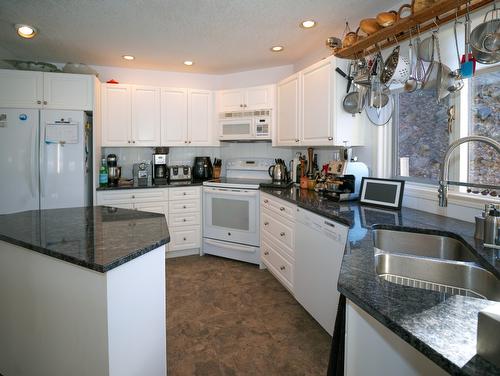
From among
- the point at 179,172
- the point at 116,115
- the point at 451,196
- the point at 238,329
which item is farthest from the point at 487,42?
the point at 116,115

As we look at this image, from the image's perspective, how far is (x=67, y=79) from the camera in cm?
334

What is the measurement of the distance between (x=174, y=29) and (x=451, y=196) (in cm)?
263

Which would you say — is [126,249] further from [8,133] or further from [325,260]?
[8,133]

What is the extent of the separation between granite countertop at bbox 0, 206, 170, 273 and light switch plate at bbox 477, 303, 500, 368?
115cm

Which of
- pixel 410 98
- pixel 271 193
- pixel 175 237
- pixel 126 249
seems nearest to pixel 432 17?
pixel 410 98

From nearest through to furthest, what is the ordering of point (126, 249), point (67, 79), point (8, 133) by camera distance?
point (126, 249)
point (8, 133)
point (67, 79)

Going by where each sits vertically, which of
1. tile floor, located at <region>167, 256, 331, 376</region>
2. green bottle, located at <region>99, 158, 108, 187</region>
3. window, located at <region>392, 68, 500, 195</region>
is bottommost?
tile floor, located at <region>167, 256, 331, 376</region>

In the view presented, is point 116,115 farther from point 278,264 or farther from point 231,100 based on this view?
point 278,264

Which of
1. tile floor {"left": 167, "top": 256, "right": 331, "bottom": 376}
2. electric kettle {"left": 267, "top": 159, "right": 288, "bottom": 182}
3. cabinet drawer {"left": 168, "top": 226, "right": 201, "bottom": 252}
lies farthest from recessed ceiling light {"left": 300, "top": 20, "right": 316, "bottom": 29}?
cabinet drawer {"left": 168, "top": 226, "right": 201, "bottom": 252}

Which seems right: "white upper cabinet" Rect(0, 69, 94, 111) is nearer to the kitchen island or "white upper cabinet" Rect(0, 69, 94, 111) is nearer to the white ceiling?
the white ceiling

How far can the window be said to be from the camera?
1821 mm

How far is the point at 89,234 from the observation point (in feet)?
5.14

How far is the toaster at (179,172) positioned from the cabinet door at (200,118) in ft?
1.14

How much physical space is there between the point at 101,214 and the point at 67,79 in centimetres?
212
